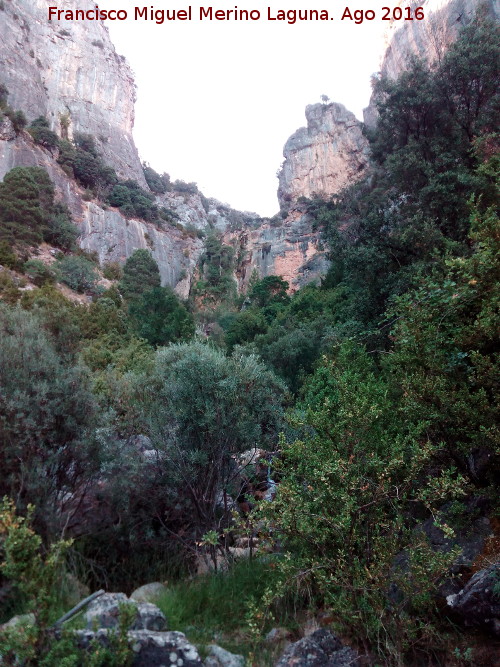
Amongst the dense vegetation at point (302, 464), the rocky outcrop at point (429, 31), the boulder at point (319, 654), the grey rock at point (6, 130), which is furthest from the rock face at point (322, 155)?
the boulder at point (319, 654)

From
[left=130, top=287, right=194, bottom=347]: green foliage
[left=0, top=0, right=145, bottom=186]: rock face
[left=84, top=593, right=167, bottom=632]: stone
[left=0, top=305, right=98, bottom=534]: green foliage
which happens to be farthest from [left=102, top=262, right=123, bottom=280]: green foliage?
[left=84, top=593, right=167, bottom=632]: stone

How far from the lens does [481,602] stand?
3092mm

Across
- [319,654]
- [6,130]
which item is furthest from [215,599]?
[6,130]

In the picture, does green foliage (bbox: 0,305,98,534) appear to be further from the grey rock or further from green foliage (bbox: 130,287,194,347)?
the grey rock

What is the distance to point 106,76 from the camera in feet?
175

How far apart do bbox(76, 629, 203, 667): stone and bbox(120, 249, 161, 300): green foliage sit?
26.0 m

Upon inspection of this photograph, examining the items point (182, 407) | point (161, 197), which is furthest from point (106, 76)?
point (182, 407)

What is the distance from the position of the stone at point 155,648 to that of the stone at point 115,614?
0.53 ft

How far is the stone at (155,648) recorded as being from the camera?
2627 millimetres

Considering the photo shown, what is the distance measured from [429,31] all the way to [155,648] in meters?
44.2

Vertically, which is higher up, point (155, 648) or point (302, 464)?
point (302, 464)

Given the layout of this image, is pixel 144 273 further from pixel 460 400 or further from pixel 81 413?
pixel 460 400

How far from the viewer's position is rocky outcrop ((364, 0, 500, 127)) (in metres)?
30.7

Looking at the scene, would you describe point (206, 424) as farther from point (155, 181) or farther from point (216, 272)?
point (155, 181)
